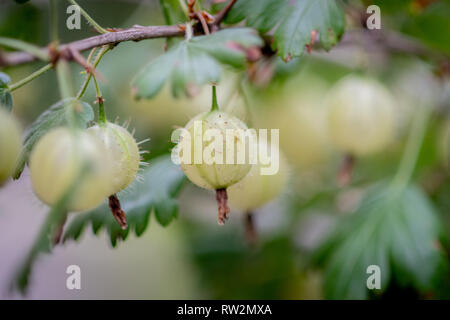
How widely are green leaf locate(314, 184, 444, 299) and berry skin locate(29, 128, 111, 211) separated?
2.21 feet

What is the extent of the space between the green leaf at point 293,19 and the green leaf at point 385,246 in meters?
0.52

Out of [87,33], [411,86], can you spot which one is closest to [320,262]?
[411,86]

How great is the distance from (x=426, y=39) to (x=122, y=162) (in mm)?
1055

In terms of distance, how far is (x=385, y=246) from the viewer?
1061mm

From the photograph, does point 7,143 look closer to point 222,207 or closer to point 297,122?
point 222,207

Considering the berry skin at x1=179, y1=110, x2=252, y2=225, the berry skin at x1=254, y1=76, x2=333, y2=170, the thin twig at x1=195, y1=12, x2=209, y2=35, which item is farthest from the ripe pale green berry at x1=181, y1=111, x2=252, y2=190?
the berry skin at x1=254, y1=76, x2=333, y2=170

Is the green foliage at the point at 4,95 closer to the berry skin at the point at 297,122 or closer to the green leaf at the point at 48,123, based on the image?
the green leaf at the point at 48,123

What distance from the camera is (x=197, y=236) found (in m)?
1.64

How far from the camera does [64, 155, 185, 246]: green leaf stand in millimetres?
858

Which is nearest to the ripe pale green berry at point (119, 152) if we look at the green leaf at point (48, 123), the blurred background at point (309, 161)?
the green leaf at point (48, 123)

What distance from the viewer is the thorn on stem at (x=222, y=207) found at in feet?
2.11

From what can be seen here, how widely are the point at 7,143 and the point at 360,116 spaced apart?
0.77 metres
